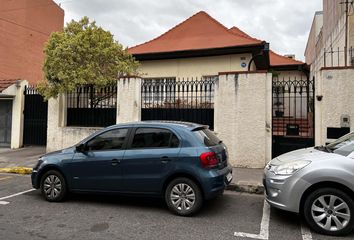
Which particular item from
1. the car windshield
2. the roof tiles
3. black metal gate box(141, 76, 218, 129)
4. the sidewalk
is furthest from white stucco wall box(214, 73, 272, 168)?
the roof tiles

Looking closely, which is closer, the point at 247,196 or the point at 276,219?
the point at 276,219

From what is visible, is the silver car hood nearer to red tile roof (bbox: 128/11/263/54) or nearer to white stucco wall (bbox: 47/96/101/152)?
white stucco wall (bbox: 47/96/101/152)

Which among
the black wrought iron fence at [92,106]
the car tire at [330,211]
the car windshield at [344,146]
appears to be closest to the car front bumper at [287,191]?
the car tire at [330,211]

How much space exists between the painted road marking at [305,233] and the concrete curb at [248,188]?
6.35 ft

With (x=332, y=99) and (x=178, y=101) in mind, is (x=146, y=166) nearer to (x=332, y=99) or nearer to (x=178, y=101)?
(x=178, y=101)

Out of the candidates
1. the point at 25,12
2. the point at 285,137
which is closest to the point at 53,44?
the point at 285,137

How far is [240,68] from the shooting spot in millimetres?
13609

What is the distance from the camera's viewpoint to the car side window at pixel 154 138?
5.18 metres

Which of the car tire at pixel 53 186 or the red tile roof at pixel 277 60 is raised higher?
the red tile roof at pixel 277 60

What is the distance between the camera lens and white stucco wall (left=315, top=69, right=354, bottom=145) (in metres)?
7.85

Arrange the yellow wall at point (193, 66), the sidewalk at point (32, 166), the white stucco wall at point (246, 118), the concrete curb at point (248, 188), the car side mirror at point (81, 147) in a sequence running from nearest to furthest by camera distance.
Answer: the car side mirror at point (81, 147), the concrete curb at point (248, 188), the sidewalk at point (32, 166), the white stucco wall at point (246, 118), the yellow wall at point (193, 66)

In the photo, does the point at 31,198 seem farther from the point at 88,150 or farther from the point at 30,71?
the point at 30,71

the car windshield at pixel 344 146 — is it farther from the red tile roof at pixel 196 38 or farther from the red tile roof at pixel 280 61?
the red tile roof at pixel 280 61

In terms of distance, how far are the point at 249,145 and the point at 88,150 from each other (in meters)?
4.80
